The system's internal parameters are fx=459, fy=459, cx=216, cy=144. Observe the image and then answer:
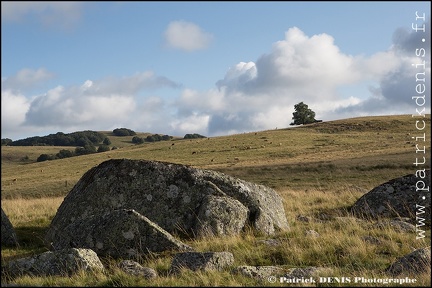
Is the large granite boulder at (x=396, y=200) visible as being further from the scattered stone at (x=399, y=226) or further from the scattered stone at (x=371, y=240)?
the scattered stone at (x=371, y=240)

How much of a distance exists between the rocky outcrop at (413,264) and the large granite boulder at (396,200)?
797 centimetres

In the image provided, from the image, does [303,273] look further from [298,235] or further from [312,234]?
[298,235]

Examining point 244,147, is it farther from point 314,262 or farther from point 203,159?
point 314,262

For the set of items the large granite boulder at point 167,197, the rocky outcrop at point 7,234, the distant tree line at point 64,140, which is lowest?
the rocky outcrop at point 7,234

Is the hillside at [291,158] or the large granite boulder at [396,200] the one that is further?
the hillside at [291,158]

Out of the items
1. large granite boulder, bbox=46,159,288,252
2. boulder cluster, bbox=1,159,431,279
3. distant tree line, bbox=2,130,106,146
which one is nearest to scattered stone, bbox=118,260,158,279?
boulder cluster, bbox=1,159,431,279

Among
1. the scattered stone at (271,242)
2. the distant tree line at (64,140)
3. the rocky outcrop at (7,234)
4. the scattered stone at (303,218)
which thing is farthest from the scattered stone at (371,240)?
the distant tree line at (64,140)

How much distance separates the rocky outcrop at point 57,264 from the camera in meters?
8.51

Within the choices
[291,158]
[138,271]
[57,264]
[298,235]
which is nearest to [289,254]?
[298,235]

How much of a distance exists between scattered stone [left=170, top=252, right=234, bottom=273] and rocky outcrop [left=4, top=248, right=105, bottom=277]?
150cm

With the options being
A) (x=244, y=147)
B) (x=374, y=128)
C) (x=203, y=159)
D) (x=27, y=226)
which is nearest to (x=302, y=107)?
(x=374, y=128)

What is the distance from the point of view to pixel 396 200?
16406 millimetres

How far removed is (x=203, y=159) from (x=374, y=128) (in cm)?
4594

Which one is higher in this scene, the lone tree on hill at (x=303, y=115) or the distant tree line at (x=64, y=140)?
the lone tree on hill at (x=303, y=115)
